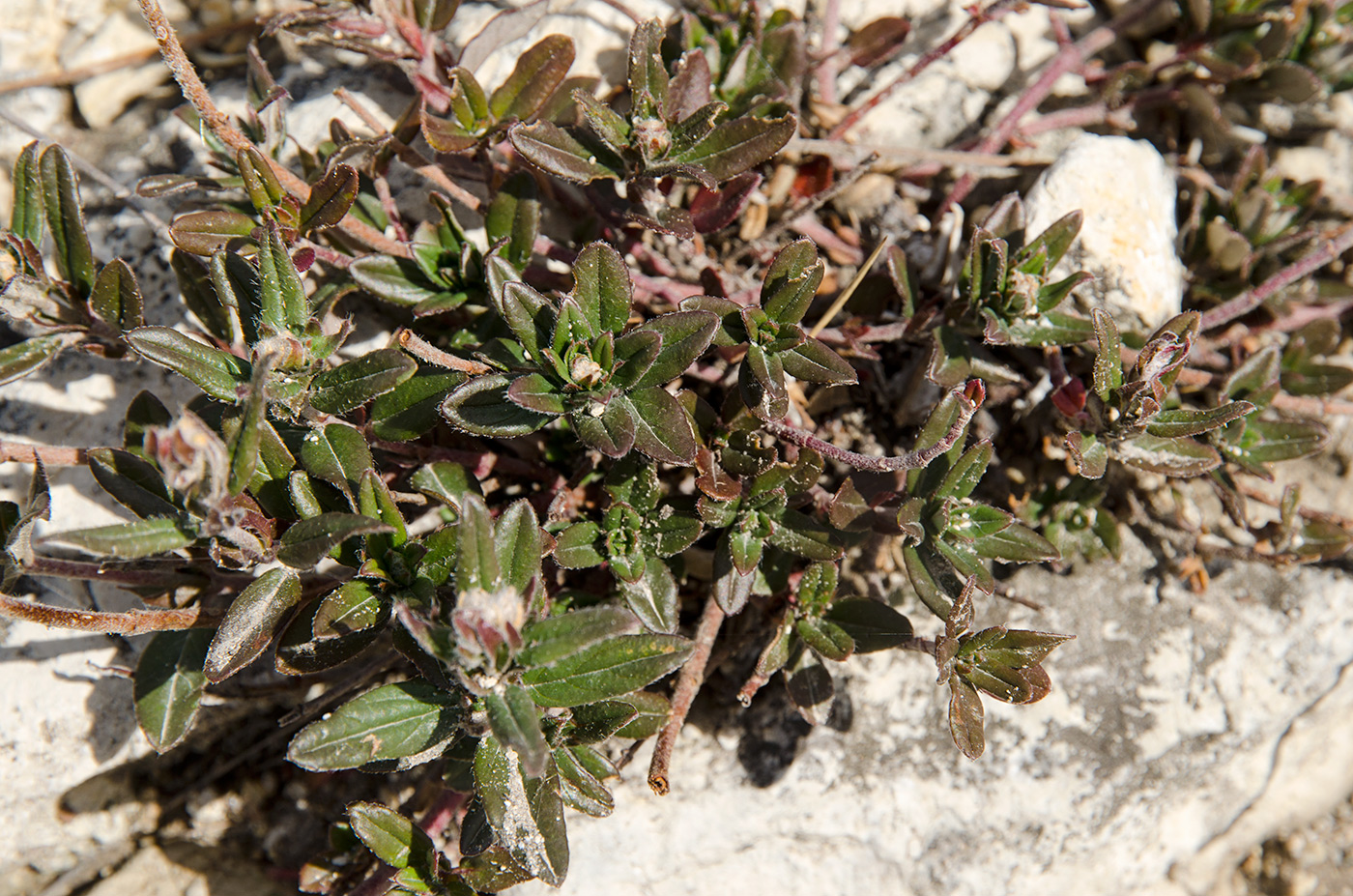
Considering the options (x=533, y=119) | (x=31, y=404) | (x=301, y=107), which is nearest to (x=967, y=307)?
(x=533, y=119)

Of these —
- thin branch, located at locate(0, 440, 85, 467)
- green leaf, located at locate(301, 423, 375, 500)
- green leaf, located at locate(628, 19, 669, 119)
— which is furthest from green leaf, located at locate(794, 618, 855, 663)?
thin branch, located at locate(0, 440, 85, 467)

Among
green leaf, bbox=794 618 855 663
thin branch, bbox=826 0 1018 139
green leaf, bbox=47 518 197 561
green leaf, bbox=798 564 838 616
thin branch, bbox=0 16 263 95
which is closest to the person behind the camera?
green leaf, bbox=47 518 197 561

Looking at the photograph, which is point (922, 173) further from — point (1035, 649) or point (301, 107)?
point (301, 107)

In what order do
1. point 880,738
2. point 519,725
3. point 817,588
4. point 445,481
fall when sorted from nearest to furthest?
1. point 519,725
2. point 445,481
3. point 817,588
4. point 880,738

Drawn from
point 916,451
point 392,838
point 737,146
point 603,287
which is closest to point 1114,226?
point 916,451

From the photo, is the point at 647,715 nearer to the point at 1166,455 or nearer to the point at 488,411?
the point at 488,411

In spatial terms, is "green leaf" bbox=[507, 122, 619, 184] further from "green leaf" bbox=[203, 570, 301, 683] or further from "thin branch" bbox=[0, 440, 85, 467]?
"thin branch" bbox=[0, 440, 85, 467]
